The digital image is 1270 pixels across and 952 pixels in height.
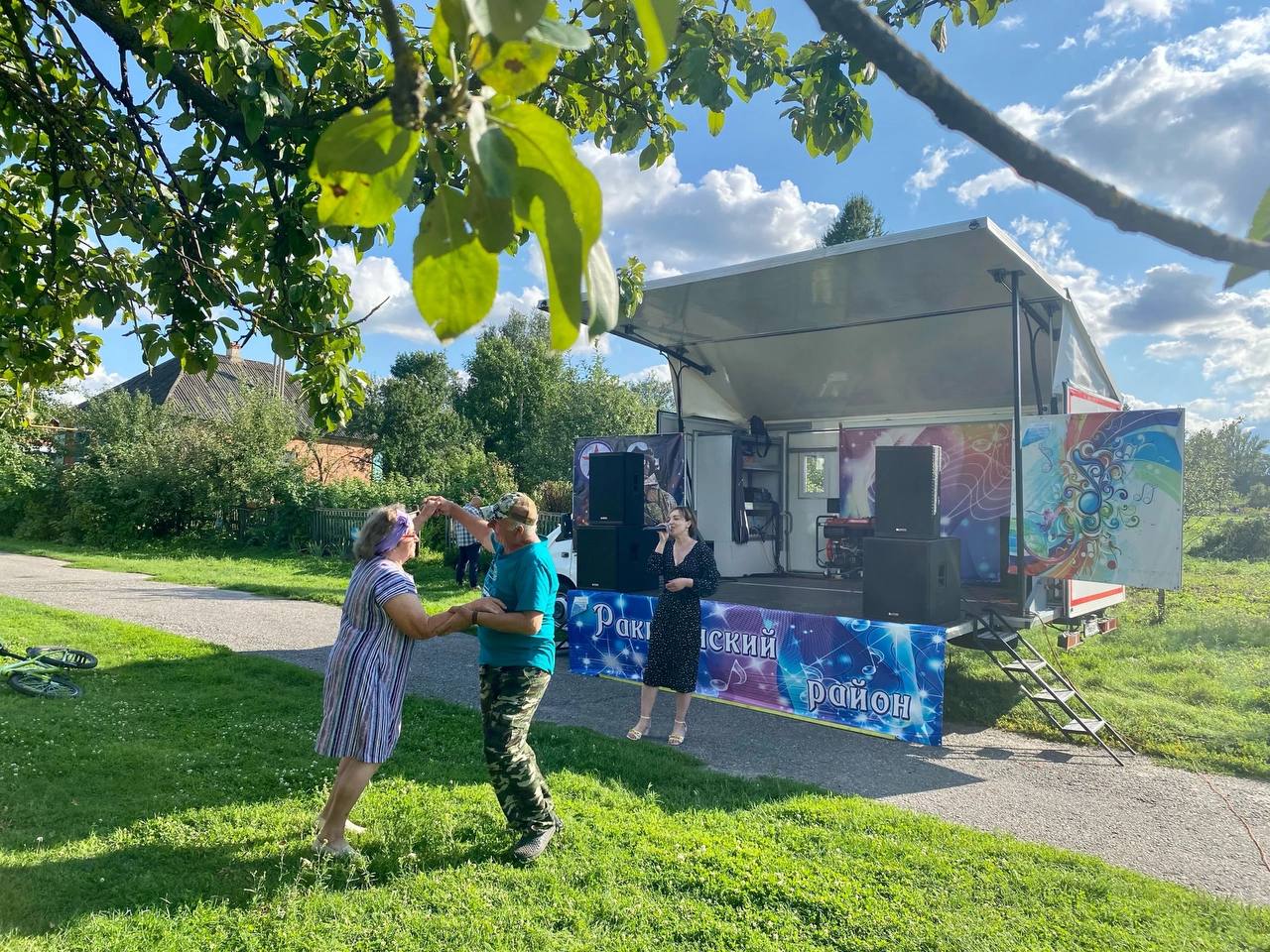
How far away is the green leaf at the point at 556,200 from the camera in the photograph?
479 millimetres

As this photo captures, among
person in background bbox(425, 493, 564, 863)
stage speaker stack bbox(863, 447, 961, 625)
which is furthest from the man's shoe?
stage speaker stack bbox(863, 447, 961, 625)

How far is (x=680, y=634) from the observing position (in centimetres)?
615

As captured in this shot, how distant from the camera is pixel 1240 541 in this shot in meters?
19.5

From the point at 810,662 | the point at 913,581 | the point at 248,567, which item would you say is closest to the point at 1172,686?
the point at 913,581

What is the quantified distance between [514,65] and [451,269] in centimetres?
14

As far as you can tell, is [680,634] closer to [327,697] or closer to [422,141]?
[327,697]

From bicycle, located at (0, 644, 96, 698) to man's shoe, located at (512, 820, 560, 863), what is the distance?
186 inches

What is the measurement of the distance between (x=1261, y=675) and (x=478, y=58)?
33.3 ft

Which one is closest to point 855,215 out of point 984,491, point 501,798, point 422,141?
point 984,491

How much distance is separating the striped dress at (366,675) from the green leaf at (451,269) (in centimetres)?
338

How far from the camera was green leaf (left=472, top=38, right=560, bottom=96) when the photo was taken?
51 centimetres

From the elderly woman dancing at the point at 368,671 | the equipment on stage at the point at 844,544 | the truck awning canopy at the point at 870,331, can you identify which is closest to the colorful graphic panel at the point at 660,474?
the truck awning canopy at the point at 870,331

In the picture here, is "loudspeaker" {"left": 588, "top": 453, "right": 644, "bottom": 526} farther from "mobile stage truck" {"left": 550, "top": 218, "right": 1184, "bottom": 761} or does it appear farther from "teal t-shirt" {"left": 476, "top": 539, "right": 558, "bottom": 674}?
"teal t-shirt" {"left": 476, "top": 539, "right": 558, "bottom": 674}

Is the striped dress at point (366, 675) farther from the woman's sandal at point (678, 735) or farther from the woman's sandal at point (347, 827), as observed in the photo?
the woman's sandal at point (678, 735)
